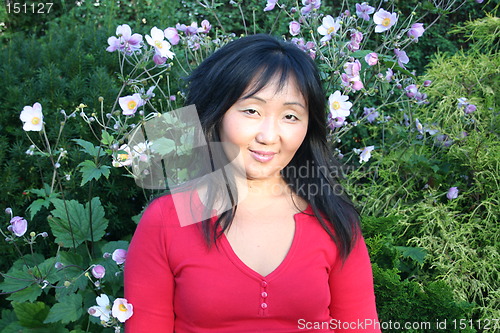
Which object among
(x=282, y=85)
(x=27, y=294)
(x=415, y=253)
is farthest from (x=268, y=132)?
(x=415, y=253)

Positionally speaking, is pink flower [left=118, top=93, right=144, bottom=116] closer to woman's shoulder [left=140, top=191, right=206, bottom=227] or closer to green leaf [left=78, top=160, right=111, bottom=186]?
green leaf [left=78, top=160, right=111, bottom=186]

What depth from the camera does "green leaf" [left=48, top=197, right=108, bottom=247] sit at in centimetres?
192

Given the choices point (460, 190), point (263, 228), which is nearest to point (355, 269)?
point (263, 228)

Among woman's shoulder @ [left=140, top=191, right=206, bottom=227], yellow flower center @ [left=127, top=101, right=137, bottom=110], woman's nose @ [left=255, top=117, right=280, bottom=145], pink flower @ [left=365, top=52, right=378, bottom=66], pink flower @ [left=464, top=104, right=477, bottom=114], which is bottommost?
woman's shoulder @ [left=140, top=191, right=206, bottom=227]

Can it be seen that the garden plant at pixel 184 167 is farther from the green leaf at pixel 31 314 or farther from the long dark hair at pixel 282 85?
the long dark hair at pixel 282 85

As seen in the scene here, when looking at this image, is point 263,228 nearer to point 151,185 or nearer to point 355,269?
point 355,269

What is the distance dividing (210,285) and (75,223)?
73cm

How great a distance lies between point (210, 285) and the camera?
4.89 ft

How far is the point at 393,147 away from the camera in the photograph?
112 inches

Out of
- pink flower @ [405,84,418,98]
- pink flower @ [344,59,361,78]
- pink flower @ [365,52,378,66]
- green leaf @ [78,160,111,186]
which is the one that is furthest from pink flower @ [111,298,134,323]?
pink flower @ [405,84,418,98]

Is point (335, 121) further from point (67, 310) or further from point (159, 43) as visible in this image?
point (67, 310)

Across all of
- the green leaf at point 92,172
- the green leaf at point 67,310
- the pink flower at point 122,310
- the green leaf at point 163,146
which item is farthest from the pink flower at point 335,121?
the green leaf at point 67,310

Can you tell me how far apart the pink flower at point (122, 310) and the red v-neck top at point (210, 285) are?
4 centimetres

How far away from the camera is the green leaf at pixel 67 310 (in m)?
1.72
